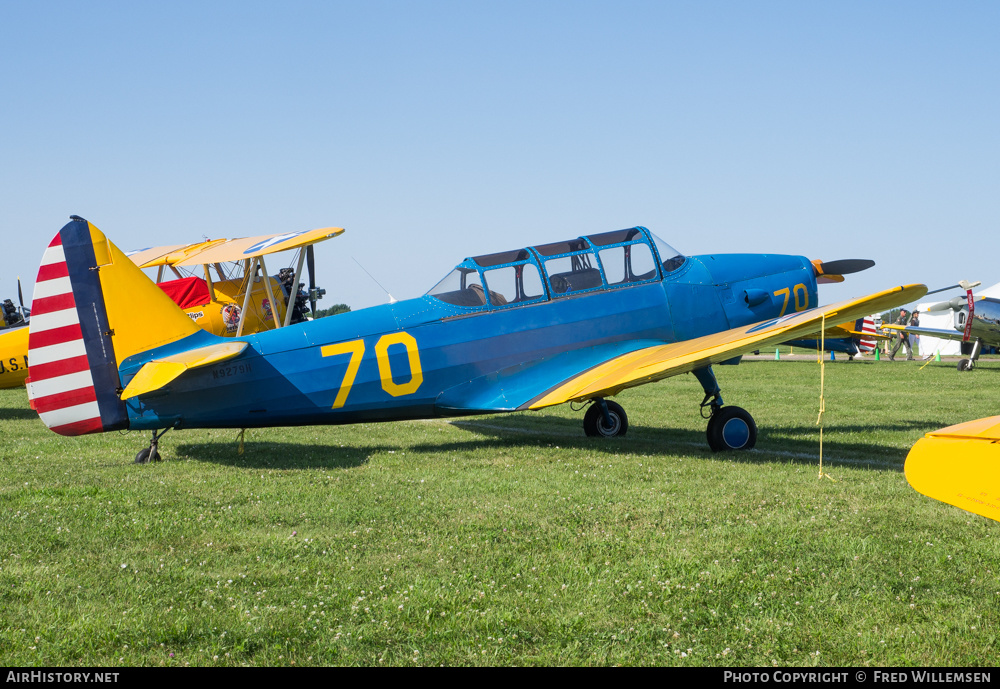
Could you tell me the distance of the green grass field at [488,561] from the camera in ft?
11.6

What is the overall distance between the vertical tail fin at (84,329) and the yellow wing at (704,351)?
407 cm

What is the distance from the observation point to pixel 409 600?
402 cm

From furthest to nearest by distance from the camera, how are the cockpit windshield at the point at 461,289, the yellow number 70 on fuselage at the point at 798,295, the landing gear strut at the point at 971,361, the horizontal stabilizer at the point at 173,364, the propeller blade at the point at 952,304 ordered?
1. the propeller blade at the point at 952,304
2. the landing gear strut at the point at 971,361
3. the yellow number 70 on fuselage at the point at 798,295
4. the cockpit windshield at the point at 461,289
5. the horizontal stabilizer at the point at 173,364

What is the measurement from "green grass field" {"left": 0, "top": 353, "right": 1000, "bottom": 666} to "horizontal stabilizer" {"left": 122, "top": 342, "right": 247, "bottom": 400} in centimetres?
81

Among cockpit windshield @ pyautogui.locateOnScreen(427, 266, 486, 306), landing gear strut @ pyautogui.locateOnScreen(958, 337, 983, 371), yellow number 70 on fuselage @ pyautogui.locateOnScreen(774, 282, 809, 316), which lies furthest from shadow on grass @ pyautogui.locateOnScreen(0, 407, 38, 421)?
landing gear strut @ pyautogui.locateOnScreen(958, 337, 983, 371)

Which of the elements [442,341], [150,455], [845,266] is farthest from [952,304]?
[150,455]

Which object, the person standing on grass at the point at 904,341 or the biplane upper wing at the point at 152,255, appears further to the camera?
the person standing on grass at the point at 904,341

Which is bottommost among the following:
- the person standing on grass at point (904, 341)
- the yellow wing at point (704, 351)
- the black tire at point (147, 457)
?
the person standing on grass at point (904, 341)

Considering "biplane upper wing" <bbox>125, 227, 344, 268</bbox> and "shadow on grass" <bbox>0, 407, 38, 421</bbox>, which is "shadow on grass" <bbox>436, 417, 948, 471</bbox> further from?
"shadow on grass" <bbox>0, 407, 38, 421</bbox>

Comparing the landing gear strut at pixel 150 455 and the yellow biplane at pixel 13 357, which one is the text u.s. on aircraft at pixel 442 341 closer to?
the landing gear strut at pixel 150 455

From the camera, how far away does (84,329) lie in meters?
7.73

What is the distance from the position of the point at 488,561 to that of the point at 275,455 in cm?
460

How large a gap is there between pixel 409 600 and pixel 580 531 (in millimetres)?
1601

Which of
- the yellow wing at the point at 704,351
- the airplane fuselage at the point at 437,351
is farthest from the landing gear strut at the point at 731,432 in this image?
the airplane fuselage at the point at 437,351
